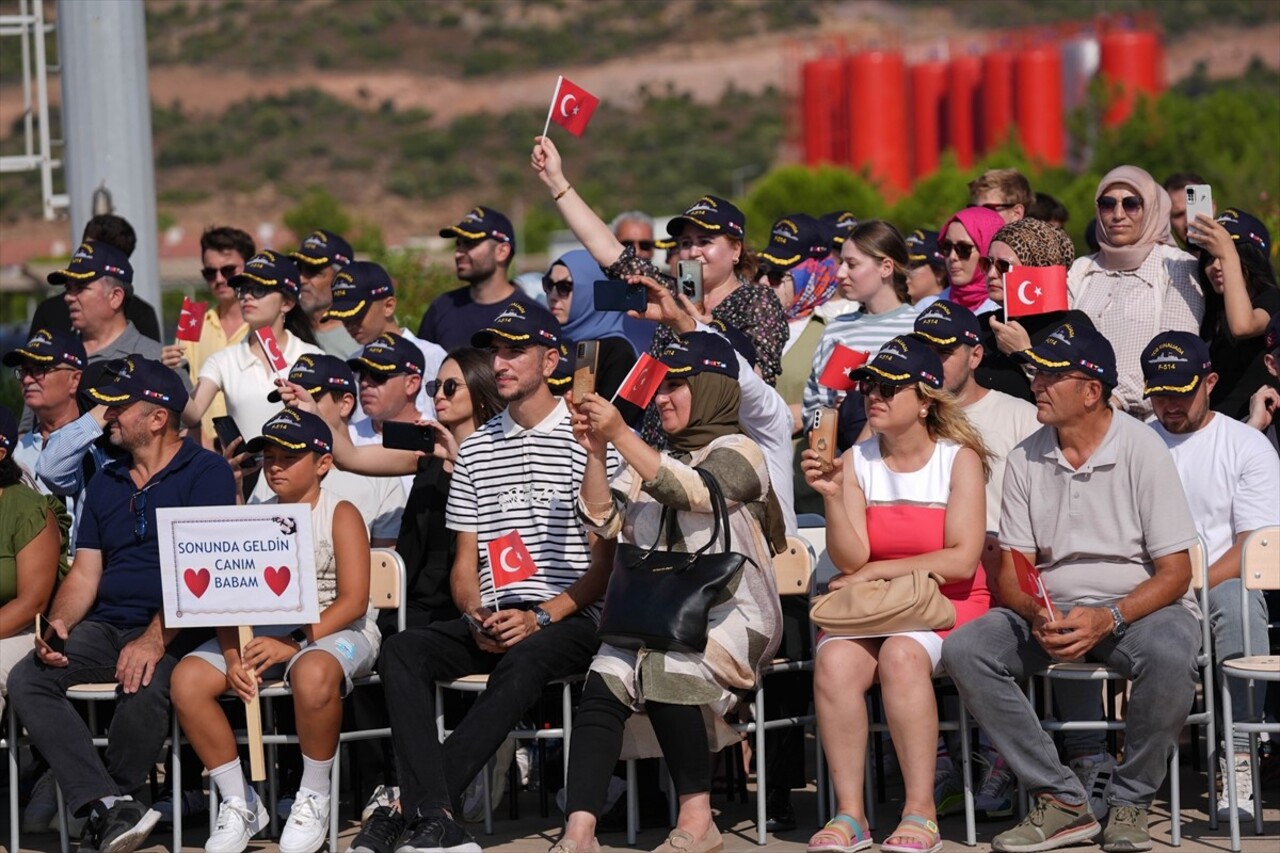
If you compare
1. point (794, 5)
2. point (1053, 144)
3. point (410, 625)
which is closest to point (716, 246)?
point (410, 625)

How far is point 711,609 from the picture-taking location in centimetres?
689

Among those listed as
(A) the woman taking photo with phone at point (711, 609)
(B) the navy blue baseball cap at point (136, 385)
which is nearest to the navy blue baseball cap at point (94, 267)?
(B) the navy blue baseball cap at point (136, 385)

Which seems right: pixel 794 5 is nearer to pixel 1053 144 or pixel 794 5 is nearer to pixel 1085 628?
pixel 1053 144

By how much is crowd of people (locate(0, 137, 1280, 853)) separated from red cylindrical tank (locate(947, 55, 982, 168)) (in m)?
65.6

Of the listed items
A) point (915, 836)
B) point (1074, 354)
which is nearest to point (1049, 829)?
point (915, 836)

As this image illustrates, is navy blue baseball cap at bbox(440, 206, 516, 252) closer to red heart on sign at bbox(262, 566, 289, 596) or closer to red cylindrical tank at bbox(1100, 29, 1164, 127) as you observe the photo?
red heart on sign at bbox(262, 566, 289, 596)

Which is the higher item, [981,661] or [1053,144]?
[1053,144]

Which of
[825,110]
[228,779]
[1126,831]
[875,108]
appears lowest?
[1126,831]

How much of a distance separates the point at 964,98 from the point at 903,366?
6799 cm

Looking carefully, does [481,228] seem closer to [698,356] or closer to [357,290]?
[357,290]

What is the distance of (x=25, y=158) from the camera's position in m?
12.0

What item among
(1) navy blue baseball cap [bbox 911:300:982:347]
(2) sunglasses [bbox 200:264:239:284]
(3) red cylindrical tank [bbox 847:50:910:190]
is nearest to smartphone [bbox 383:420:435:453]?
(1) navy blue baseball cap [bbox 911:300:982:347]

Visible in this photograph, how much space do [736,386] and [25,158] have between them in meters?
6.57

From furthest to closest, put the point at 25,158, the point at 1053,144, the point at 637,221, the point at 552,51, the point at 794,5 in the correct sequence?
the point at 794,5
the point at 552,51
the point at 1053,144
the point at 25,158
the point at 637,221
